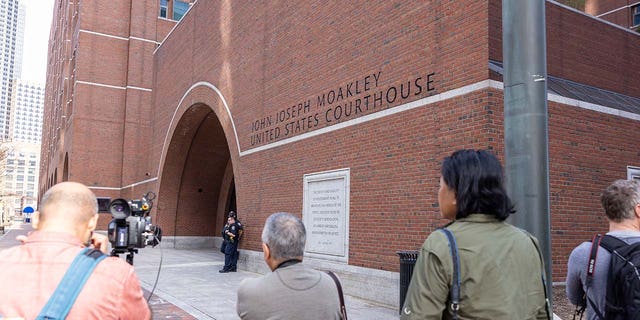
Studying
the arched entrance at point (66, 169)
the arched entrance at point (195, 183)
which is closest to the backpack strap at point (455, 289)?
the arched entrance at point (195, 183)

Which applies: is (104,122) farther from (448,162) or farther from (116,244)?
(448,162)

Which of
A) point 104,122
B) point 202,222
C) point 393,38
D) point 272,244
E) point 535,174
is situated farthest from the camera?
point 104,122

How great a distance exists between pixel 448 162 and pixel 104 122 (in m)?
33.0

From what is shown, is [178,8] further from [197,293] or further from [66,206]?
[66,206]

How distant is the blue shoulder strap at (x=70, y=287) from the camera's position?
196 centimetres

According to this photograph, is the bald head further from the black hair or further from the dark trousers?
the dark trousers

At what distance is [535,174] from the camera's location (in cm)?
432

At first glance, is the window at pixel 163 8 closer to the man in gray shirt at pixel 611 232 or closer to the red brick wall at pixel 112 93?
the red brick wall at pixel 112 93

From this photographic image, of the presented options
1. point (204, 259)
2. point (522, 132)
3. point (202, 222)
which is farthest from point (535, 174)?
point (202, 222)

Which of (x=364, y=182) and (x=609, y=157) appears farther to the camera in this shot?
(x=364, y=182)

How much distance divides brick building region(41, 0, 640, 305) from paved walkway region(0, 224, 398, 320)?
85 centimetres

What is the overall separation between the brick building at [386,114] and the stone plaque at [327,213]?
39 millimetres

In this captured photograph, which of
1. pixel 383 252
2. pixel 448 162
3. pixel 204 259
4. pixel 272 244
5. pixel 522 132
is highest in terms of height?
pixel 522 132

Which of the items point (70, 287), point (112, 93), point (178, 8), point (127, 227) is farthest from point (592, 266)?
point (178, 8)
